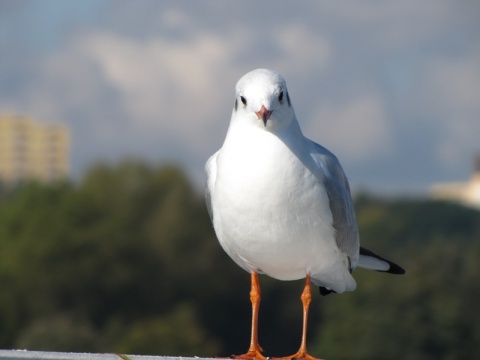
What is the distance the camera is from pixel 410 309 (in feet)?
254

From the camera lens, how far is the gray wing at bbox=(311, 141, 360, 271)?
8.27 metres

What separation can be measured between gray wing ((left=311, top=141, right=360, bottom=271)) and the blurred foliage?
203ft

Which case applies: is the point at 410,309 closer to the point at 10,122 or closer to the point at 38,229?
the point at 38,229

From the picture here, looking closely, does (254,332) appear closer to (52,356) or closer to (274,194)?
(274,194)

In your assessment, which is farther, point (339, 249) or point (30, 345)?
point (30, 345)

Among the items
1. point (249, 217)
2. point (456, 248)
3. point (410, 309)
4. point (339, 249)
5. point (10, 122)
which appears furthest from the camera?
point (10, 122)

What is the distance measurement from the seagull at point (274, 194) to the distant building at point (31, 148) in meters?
165

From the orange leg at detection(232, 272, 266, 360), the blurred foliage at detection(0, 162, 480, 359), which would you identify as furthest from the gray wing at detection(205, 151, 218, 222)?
the blurred foliage at detection(0, 162, 480, 359)

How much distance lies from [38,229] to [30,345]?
22267 millimetres

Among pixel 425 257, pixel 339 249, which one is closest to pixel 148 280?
pixel 425 257

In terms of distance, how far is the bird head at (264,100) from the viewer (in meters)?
7.67

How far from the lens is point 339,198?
333 inches

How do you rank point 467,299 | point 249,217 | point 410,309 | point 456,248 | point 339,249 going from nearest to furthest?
point 249,217 → point 339,249 → point 410,309 → point 467,299 → point 456,248

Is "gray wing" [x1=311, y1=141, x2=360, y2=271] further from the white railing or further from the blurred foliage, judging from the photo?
the blurred foliage
